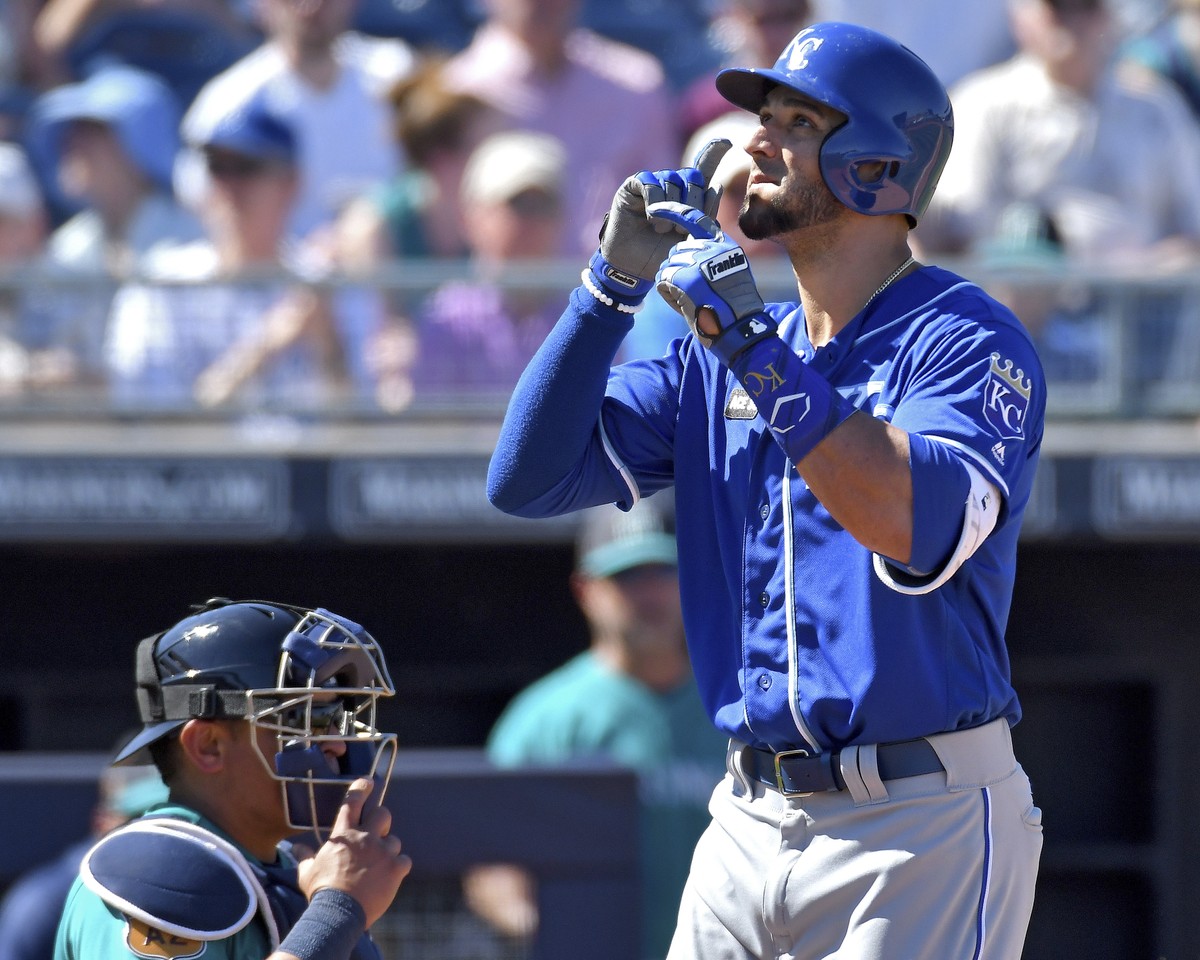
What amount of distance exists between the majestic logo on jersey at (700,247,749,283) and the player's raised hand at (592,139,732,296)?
0.48ft

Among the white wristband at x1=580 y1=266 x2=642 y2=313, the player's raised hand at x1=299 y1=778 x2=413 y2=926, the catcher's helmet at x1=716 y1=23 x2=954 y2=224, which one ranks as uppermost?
the catcher's helmet at x1=716 y1=23 x2=954 y2=224

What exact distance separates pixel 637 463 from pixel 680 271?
0.45 m

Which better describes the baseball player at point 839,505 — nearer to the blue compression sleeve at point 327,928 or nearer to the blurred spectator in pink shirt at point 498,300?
the blue compression sleeve at point 327,928

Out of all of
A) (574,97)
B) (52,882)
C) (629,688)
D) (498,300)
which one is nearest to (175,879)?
(52,882)

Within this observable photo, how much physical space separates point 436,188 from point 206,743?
396cm

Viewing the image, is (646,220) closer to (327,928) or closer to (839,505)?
(839,505)

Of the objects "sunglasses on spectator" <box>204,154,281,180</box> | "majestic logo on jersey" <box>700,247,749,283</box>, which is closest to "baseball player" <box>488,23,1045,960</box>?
"majestic logo on jersey" <box>700,247,749,283</box>

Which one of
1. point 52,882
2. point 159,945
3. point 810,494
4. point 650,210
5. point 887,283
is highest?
point 650,210

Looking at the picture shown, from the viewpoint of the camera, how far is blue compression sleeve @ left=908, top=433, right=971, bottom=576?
6.98ft

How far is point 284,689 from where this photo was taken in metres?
2.42

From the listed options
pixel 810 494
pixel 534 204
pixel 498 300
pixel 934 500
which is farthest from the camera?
pixel 534 204

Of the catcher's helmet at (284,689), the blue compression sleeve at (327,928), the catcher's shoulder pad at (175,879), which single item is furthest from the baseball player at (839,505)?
the catcher's shoulder pad at (175,879)

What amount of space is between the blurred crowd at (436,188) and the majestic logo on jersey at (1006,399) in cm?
326

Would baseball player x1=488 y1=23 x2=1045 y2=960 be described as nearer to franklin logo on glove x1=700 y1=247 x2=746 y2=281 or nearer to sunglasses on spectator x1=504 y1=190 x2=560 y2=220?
franklin logo on glove x1=700 y1=247 x2=746 y2=281
